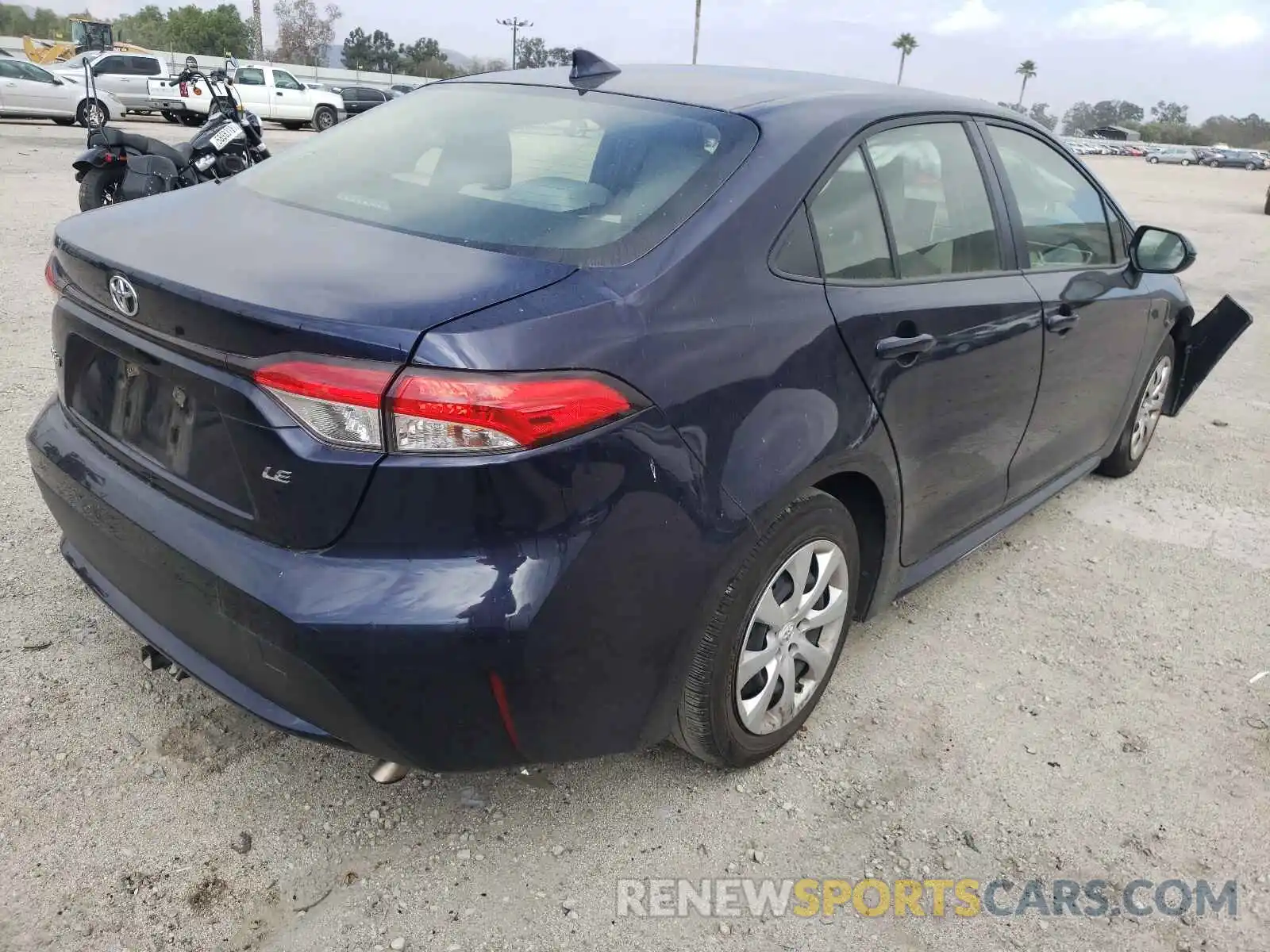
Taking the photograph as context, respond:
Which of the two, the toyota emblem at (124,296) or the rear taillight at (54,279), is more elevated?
the toyota emblem at (124,296)

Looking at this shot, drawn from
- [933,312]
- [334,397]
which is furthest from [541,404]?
[933,312]

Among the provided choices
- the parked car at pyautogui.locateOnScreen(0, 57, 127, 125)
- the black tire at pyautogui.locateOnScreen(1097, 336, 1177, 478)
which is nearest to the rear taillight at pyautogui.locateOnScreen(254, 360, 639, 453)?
the black tire at pyautogui.locateOnScreen(1097, 336, 1177, 478)

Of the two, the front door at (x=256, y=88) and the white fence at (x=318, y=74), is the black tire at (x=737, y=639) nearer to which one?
the front door at (x=256, y=88)

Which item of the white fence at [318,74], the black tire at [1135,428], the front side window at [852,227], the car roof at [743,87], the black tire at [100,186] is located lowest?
the black tire at [1135,428]

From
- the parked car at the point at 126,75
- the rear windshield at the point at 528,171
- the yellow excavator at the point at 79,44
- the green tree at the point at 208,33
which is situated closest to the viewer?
the rear windshield at the point at 528,171

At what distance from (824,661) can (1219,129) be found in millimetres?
139305

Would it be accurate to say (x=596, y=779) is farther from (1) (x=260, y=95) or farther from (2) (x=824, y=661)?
(1) (x=260, y=95)

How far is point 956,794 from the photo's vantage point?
8.39 feet

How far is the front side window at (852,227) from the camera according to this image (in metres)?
2.40

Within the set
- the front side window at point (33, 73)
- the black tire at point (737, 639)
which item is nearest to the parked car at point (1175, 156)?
the front side window at point (33, 73)

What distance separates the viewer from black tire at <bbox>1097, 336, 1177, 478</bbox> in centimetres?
449

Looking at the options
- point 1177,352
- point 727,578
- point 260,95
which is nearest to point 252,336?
point 727,578

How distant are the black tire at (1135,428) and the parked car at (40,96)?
71.7 feet

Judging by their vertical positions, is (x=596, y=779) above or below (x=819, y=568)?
below
